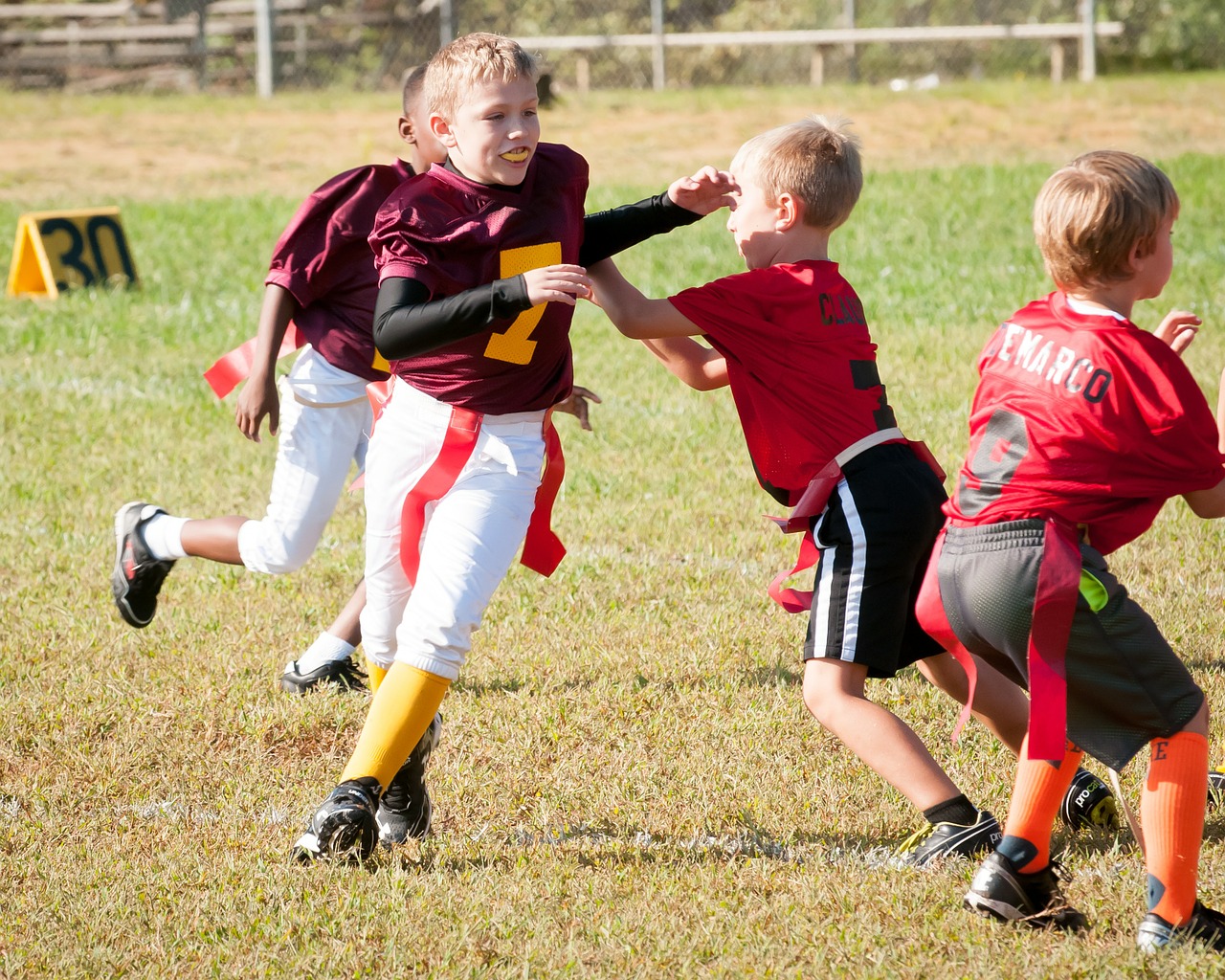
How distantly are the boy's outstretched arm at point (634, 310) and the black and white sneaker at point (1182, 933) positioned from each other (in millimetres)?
1500

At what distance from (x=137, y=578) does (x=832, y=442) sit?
92.9 inches

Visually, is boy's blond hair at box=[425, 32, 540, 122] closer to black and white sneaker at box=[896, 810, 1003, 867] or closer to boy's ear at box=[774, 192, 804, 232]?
boy's ear at box=[774, 192, 804, 232]

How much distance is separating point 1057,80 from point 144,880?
20.3 m

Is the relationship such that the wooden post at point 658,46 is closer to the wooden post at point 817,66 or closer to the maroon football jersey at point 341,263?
the wooden post at point 817,66

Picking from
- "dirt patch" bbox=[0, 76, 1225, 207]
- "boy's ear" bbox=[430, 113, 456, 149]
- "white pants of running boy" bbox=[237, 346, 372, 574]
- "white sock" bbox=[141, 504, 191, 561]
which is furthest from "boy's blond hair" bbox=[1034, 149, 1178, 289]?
"dirt patch" bbox=[0, 76, 1225, 207]

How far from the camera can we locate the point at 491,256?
10.4ft

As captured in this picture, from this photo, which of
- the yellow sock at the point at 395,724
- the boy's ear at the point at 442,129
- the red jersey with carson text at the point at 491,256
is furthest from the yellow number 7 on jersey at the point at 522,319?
the yellow sock at the point at 395,724

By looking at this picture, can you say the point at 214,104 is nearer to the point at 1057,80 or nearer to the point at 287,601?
the point at 1057,80

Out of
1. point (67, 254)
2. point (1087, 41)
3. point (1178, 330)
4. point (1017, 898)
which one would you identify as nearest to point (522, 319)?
point (1178, 330)

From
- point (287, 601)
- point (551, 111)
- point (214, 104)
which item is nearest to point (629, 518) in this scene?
point (287, 601)

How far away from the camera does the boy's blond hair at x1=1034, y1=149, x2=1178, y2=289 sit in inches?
106

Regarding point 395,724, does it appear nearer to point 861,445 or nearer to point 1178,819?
point 861,445

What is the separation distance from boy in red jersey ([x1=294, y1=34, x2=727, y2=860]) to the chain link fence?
1874 cm

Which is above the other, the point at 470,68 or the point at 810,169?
the point at 470,68
